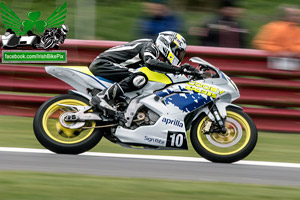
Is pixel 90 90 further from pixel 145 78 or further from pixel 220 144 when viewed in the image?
pixel 220 144

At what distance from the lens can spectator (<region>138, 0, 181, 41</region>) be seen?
856 cm

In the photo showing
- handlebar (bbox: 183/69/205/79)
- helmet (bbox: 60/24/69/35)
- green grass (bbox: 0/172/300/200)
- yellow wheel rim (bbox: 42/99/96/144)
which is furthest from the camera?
helmet (bbox: 60/24/69/35)

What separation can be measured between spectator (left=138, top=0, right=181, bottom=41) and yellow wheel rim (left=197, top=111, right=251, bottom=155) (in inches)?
87.3

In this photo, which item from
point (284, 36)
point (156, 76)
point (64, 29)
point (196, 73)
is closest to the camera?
point (196, 73)

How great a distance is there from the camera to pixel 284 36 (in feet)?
27.5

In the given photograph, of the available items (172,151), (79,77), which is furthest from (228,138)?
(79,77)

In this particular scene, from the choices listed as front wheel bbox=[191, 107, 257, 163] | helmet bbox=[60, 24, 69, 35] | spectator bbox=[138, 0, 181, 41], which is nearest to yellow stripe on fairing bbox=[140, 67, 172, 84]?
front wheel bbox=[191, 107, 257, 163]

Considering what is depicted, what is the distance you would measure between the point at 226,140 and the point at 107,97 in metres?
1.42

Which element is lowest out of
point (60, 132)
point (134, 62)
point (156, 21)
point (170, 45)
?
point (60, 132)

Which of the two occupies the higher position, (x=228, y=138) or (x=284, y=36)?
(x=284, y=36)

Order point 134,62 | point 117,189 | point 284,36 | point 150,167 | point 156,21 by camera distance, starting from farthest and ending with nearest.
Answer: point 156,21 < point 284,36 < point 134,62 < point 150,167 < point 117,189

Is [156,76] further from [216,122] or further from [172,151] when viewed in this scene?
[172,151]

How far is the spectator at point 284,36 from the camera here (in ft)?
27.5

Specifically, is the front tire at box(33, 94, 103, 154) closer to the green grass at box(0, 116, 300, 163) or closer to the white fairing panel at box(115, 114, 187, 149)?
the white fairing panel at box(115, 114, 187, 149)
